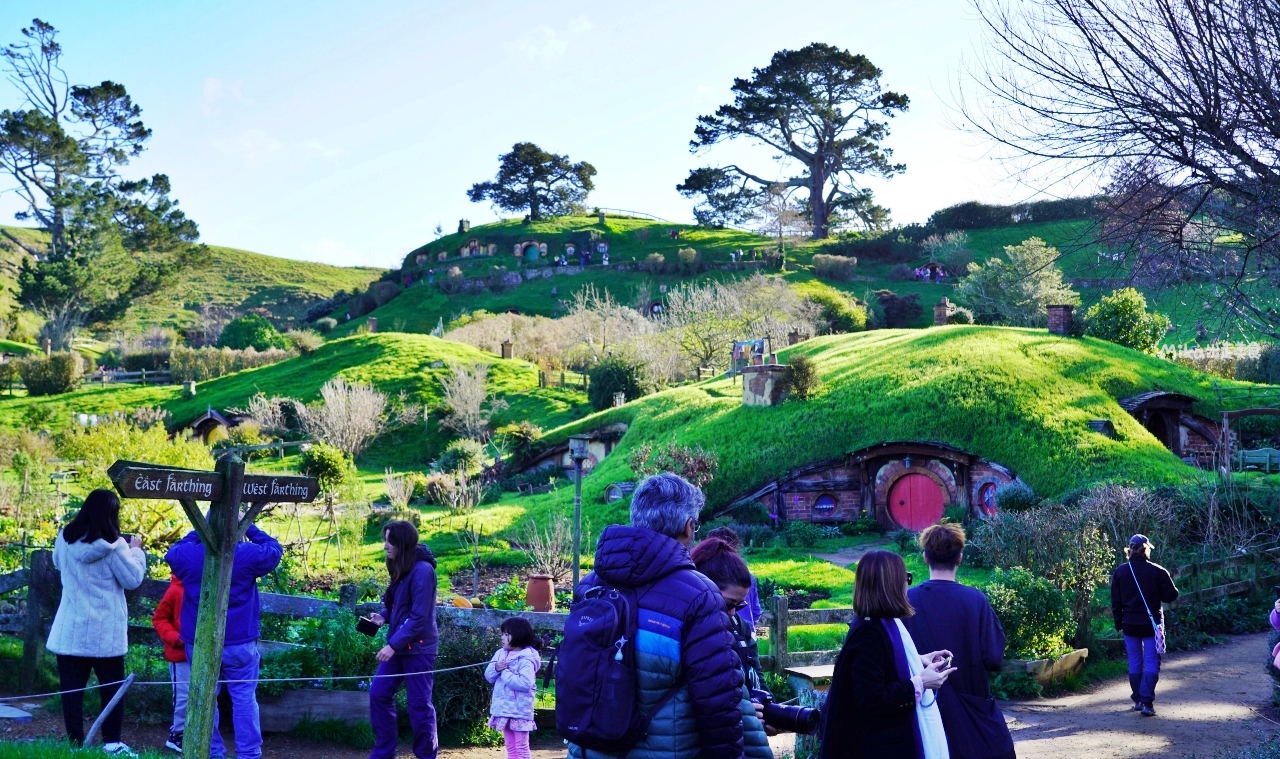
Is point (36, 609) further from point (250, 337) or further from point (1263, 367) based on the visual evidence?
point (250, 337)

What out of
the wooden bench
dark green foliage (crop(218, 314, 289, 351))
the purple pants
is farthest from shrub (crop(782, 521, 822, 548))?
dark green foliage (crop(218, 314, 289, 351))

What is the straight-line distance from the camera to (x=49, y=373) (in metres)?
54.3

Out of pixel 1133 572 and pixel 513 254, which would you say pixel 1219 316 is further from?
pixel 513 254

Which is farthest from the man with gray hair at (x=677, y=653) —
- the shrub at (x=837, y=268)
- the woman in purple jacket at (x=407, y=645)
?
the shrub at (x=837, y=268)

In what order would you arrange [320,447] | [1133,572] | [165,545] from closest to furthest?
[1133,572] → [165,545] → [320,447]

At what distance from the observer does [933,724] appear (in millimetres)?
4785

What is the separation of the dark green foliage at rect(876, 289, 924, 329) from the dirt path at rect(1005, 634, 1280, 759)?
51.3 m

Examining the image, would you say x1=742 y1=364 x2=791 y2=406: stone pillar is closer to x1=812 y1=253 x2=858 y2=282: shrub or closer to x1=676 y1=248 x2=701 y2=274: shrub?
x1=812 y1=253 x2=858 y2=282: shrub

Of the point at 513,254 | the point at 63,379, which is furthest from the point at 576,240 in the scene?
the point at 63,379

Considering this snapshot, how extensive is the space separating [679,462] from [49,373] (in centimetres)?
4119

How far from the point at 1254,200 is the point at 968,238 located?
77117 mm

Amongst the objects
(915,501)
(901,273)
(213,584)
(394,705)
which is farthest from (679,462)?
(901,273)

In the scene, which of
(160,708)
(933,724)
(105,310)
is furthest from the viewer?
(105,310)

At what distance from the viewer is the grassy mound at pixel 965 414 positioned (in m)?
25.2
